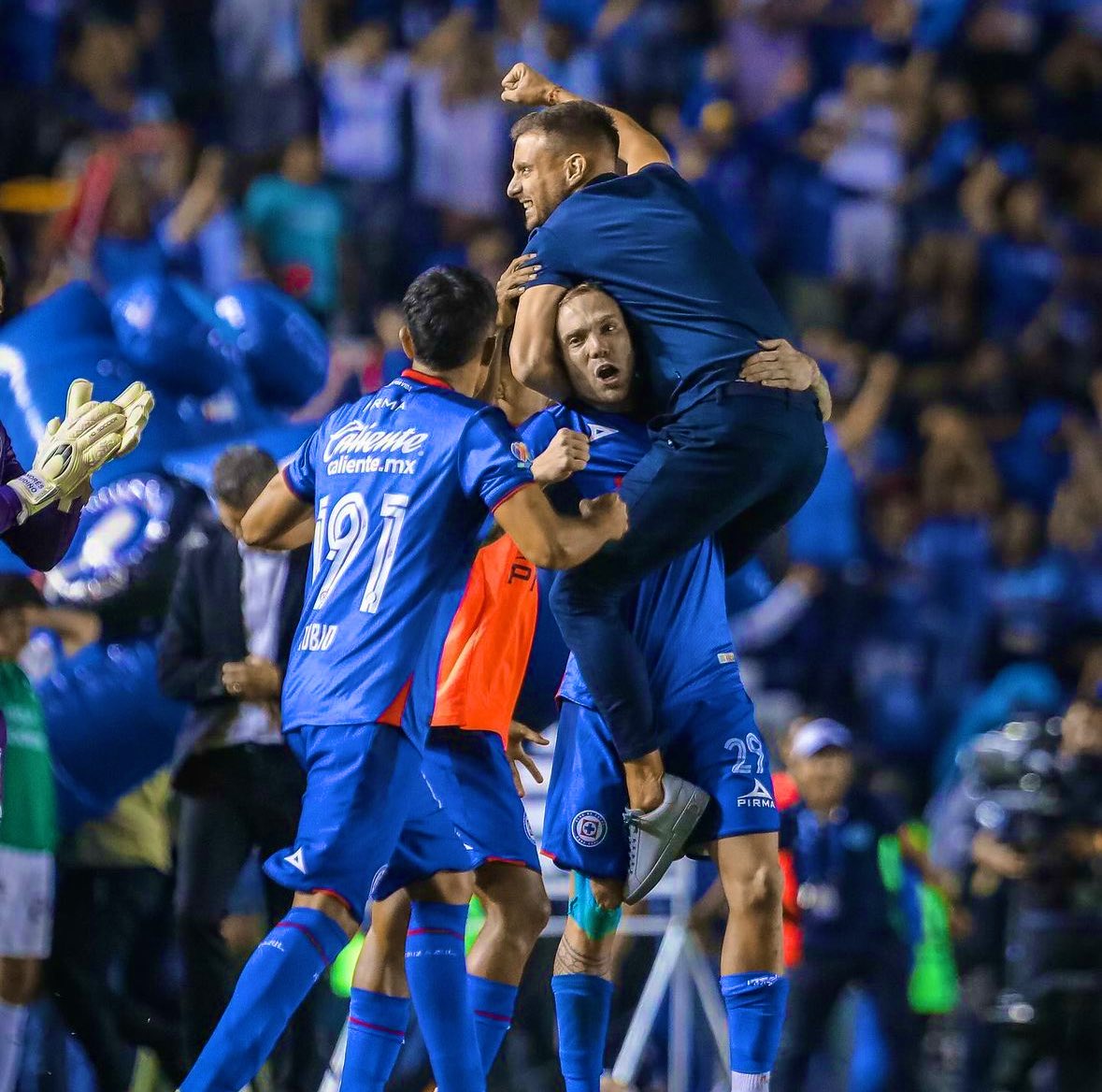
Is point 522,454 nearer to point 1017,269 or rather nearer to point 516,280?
point 516,280

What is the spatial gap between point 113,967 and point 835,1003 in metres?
2.93

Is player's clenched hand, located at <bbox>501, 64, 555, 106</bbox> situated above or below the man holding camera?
above

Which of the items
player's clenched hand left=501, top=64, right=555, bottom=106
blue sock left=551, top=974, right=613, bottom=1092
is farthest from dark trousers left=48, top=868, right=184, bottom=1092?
player's clenched hand left=501, top=64, right=555, bottom=106

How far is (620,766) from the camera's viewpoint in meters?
4.66

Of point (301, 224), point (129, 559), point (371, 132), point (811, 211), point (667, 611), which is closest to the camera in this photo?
point (667, 611)

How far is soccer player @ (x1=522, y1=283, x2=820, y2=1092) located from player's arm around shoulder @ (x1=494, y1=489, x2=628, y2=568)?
31 cm

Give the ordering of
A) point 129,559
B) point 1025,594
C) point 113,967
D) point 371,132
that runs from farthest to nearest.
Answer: point 1025,594
point 371,132
point 129,559
point 113,967

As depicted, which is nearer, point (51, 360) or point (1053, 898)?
point (51, 360)

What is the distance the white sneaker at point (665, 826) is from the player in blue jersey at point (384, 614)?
452 millimetres

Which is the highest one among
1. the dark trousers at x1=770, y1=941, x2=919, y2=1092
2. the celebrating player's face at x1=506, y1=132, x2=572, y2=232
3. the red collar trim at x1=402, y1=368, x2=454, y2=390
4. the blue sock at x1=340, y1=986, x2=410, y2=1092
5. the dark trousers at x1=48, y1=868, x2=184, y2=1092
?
the celebrating player's face at x1=506, y1=132, x2=572, y2=232

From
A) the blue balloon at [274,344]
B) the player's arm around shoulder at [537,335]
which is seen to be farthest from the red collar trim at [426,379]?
the blue balloon at [274,344]

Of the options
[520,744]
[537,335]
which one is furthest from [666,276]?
[520,744]

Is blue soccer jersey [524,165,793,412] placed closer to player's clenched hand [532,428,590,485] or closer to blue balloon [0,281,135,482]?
player's clenched hand [532,428,590,485]

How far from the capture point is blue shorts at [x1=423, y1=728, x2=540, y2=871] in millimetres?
4855
